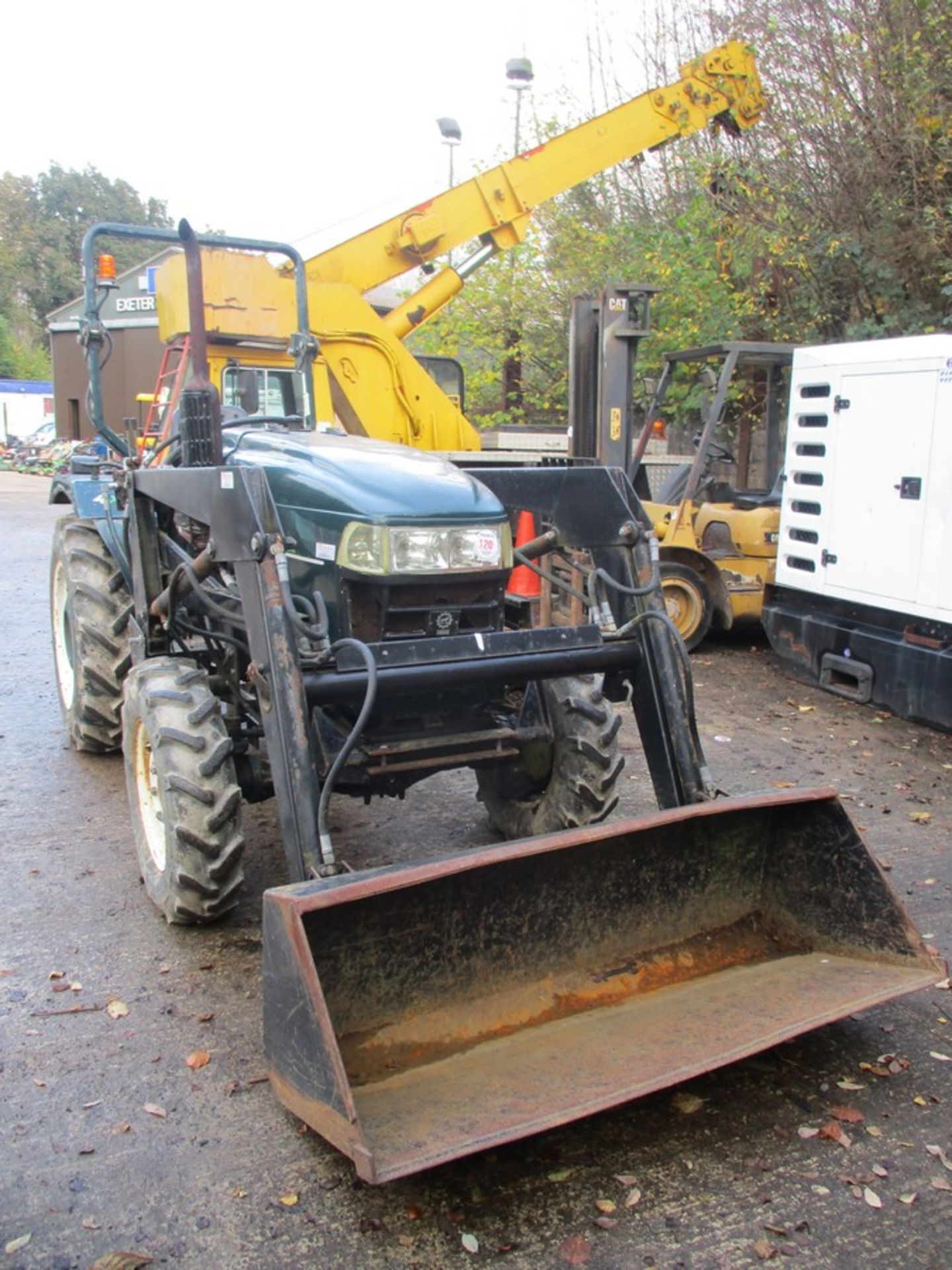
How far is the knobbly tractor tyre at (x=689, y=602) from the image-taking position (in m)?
8.64

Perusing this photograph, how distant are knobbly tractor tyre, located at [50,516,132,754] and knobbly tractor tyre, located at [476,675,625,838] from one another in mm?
2297

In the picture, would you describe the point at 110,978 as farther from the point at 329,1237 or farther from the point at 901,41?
the point at 901,41

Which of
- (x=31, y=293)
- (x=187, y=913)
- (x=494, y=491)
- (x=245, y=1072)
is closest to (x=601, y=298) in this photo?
(x=494, y=491)

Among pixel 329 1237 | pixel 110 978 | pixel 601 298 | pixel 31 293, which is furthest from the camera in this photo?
pixel 31 293

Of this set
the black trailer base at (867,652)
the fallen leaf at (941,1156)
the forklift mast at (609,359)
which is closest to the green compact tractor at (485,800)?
the fallen leaf at (941,1156)

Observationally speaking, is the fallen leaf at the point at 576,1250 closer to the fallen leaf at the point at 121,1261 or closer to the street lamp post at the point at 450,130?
the fallen leaf at the point at 121,1261

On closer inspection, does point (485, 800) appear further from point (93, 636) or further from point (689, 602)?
point (689, 602)

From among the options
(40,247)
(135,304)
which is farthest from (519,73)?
(40,247)

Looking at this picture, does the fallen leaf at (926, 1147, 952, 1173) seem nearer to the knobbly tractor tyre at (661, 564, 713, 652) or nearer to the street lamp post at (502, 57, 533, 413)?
the knobbly tractor tyre at (661, 564, 713, 652)

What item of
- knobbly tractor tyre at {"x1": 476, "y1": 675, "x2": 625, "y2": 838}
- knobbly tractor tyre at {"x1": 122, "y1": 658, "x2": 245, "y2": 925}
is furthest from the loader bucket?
knobbly tractor tyre at {"x1": 122, "y1": 658, "x2": 245, "y2": 925}

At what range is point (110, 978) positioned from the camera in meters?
3.76

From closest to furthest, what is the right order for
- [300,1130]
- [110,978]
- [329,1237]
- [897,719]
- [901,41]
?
[329,1237] → [300,1130] → [110,978] → [897,719] → [901,41]

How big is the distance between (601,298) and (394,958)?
6958 millimetres

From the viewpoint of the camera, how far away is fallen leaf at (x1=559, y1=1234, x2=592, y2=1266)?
255 cm
